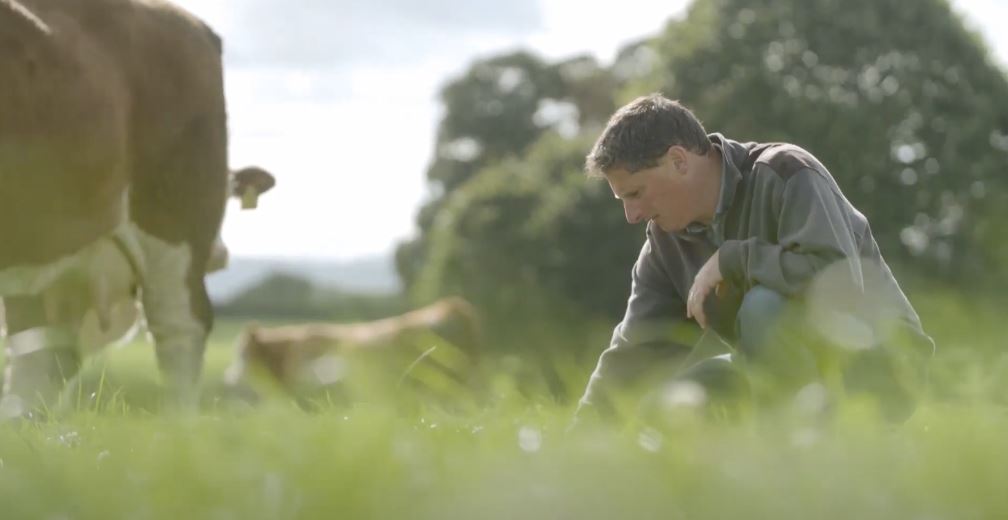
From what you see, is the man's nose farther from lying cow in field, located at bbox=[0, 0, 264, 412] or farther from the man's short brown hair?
lying cow in field, located at bbox=[0, 0, 264, 412]

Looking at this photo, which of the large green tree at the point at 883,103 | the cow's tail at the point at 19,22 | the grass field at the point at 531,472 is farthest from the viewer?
the large green tree at the point at 883,103

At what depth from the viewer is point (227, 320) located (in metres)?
52.1

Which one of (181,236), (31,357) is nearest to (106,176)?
(181,236)

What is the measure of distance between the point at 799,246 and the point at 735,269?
0.72 ft

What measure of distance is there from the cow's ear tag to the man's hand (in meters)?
4.55

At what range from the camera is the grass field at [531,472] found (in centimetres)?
233

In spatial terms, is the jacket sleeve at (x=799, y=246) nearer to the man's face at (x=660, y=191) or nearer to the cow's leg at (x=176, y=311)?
the man's face at (x=660, y=191)

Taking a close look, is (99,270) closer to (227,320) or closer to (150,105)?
(150,105)

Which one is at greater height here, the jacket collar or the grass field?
the grass field

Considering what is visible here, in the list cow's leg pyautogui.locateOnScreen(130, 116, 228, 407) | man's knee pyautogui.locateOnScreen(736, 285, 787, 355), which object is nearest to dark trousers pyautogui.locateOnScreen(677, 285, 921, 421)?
man's knee pyautogui.locateOnScreen(736, 285, 787, 355)

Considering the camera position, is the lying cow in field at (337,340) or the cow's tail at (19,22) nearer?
the cow's tail at (19,22)

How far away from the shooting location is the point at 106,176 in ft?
22.7

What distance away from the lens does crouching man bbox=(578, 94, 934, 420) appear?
14.2 feet

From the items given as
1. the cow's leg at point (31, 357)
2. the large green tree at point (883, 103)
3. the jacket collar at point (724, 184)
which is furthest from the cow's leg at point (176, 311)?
the large green tree at point (883, 103)
